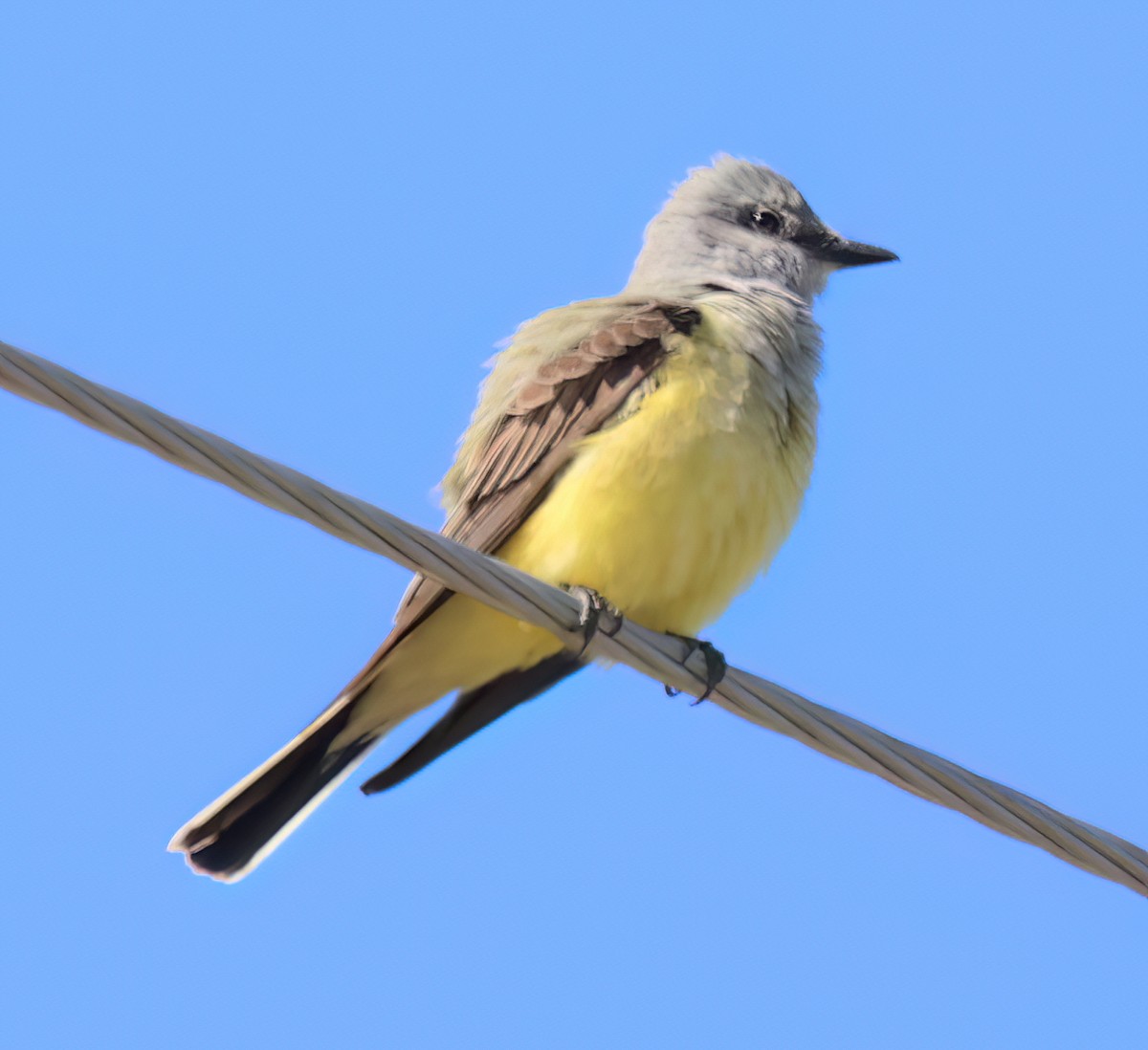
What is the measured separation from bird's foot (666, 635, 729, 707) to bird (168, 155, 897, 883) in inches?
0.7

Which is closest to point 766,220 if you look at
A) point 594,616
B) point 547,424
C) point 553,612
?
point 547,424

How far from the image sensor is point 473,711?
589 cm

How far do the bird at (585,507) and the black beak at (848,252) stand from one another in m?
1.07

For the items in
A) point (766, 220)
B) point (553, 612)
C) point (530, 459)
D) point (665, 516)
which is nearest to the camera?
point (553, 612)

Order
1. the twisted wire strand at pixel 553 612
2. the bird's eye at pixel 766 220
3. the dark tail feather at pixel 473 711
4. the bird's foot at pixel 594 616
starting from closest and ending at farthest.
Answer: the twisted wire strand at pixel 553 612
the bird's foot at pixel 594 616
the dark tail feather at pixel 473 711
the bird's eye at pixel 766 220

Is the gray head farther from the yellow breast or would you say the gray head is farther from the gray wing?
the yellow breast

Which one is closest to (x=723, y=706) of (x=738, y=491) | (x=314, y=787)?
(x=738, y=491)

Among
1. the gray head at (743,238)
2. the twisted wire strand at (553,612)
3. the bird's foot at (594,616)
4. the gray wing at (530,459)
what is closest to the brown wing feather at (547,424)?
the gray wing at (530,459)

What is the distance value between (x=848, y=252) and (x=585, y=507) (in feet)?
7.67

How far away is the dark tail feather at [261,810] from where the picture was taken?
5.65 metres

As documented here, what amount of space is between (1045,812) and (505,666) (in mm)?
2067

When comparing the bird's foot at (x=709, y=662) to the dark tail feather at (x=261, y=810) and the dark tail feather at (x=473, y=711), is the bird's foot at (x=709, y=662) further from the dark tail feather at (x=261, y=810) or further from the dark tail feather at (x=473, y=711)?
the dark tail feather at (x=261, y=810)

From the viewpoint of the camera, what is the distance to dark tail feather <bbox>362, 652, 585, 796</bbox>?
578cm

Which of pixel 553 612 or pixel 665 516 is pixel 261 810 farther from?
pixel 553 612
